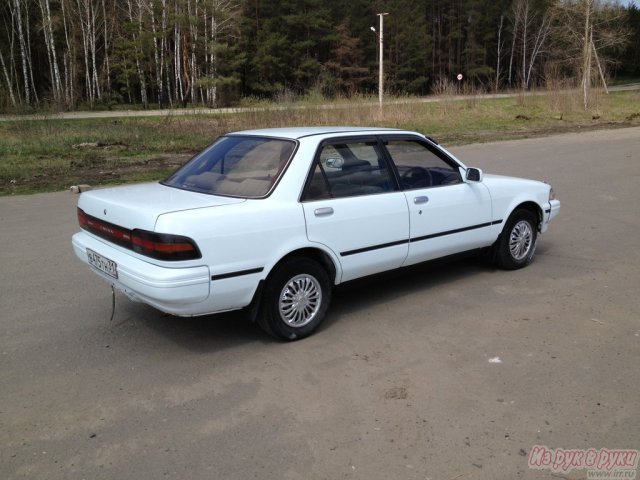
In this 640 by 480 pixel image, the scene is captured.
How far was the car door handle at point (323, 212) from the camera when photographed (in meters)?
4.42

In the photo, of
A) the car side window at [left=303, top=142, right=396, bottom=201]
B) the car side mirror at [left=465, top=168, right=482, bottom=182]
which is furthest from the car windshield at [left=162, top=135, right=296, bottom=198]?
the car side mirror at [left=465, top=168, right=482, bottom=182]

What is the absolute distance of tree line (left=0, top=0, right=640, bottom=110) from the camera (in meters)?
36.6

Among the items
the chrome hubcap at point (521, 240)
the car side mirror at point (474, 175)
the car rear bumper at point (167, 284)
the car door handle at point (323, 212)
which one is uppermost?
the car side mirror at point (474, 175)

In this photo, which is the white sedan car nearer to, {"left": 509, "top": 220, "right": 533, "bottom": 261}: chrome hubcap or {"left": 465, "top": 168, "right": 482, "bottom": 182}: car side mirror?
{"left": 465, "top": 168, "right": 482, "bottom": 182}: car side mirror

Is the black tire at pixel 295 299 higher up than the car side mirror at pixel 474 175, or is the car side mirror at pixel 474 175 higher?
the car side mirror at pixel 474 175

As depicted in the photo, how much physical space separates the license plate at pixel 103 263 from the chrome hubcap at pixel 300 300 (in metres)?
1.19

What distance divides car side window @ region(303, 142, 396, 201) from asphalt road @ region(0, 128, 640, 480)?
973 millimetres

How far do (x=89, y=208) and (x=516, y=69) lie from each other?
84.2 metres

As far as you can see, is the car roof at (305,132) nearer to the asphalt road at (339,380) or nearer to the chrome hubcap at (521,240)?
the asphalt road at (339,380)

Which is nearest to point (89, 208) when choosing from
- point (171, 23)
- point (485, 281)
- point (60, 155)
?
point (485, 281)

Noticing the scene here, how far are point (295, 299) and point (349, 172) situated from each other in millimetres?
1146

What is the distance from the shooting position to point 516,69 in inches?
3172

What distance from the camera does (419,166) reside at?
5414 mm

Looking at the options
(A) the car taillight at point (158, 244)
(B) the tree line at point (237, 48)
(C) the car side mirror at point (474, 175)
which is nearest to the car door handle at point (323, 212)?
(A) the car taillight at point (158, 244)
